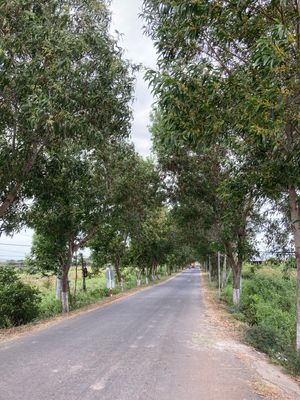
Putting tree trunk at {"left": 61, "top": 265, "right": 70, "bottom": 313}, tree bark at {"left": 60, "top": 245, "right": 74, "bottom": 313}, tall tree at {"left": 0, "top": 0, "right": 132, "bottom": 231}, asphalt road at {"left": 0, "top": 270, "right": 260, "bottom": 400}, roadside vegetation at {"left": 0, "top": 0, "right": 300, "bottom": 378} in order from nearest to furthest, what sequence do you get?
1. asphalt road at {"left": 0, "top": 270, "right": 260, "bottom": 400}
2. roadside vegetation at {"left": 0, "top": 0, "right": 300, "bottom": 378}
3. tall tree at {"left": 0, "top": 0, "right": 132, "bottom": 231}
4. tree trunk at {"left": 61, "top": 265, "right": 70, "bottom": 313}
5. tree bark at {"left": 60, "top": 245, "right": 74, "bottom": 313}

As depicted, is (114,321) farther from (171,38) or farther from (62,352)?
(171,38)

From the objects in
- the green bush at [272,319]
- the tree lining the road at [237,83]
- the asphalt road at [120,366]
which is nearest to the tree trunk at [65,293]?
the asphalt road at [120,366]

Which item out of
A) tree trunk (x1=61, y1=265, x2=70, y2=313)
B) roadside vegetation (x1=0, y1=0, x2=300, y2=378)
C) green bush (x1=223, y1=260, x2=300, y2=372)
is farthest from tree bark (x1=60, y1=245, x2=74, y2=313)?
green bush (x1=223, y1=260, x2=300, y2=372)

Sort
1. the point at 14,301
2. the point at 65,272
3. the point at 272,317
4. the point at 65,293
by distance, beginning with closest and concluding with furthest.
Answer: the point at 272,317
the point at 14,301
the point at 65,293
the point at 65,272

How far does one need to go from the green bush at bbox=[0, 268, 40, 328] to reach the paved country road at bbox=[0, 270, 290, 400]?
21.7 ft

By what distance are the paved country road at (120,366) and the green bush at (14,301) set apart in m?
6.60

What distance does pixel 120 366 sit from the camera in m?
8.18

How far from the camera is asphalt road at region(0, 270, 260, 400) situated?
6480 millimetres

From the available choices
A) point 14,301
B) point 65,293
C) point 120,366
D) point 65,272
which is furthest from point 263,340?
point 65,272

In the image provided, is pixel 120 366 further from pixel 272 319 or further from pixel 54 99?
pixel 272 319

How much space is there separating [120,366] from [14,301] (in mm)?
12873

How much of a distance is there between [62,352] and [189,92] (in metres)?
6.02

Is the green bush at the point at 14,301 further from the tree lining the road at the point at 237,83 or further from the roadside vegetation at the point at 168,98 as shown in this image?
the tree lining the road at the point at 237,83

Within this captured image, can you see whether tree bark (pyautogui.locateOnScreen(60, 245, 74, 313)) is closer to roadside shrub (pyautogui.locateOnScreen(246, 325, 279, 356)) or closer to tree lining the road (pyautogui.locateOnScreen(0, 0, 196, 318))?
tree lining the road (pyautogui.locateOnScreen(0, 0, 196, 318))
